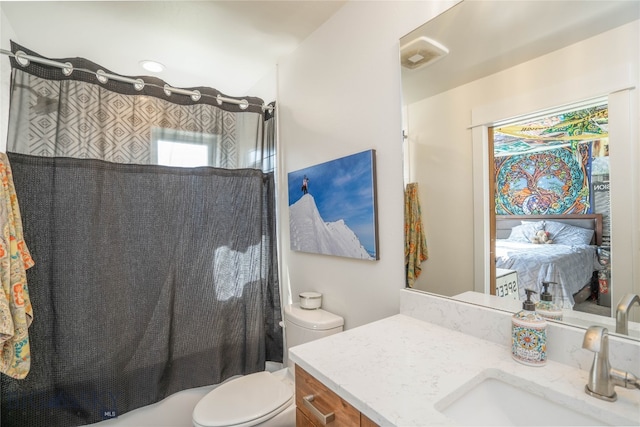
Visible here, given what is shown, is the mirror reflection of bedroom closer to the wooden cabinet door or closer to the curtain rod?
the wooden cabinet door

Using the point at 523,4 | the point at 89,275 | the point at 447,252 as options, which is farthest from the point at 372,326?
the point at 89,275

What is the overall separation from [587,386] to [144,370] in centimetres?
195

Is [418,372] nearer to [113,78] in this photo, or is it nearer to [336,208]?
[336,208]

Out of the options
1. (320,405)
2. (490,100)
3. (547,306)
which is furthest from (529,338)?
(490,100)

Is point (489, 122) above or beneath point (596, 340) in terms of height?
above

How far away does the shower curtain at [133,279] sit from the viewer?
143 cm

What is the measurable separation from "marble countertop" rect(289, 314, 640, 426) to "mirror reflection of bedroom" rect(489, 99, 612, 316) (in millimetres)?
222

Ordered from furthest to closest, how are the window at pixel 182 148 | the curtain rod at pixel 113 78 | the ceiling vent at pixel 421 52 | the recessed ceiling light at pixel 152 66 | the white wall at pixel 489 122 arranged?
the recessed ceiling light at pixel 152 66
the window at pixel 182 148
the curtain rod at pixel 113 78
the ceiling vent at pixel 421 52
the white wall at pixel 489 122

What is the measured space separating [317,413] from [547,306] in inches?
30.1

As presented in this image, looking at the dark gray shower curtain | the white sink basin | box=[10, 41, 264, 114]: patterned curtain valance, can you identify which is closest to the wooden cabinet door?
the white sink basin

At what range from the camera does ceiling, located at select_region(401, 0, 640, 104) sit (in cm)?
81

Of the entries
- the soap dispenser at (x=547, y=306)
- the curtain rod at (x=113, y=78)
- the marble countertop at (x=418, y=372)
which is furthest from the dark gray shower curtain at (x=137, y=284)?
the soap dispenser at (x=547, y=306)

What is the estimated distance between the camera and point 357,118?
4.89 feet

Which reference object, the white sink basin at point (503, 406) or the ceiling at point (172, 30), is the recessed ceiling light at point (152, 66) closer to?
the ceiling at point (172, 30)
